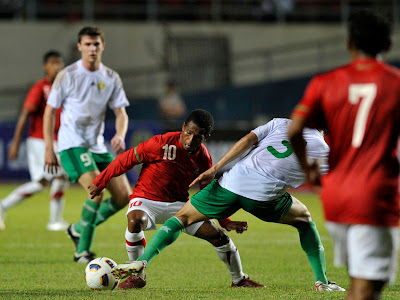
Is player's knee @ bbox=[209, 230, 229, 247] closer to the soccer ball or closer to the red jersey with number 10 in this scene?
the red jersey with number 10

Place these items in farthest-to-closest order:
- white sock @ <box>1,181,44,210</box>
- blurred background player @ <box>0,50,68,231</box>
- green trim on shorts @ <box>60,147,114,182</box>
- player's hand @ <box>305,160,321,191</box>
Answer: white sock @ <box>1,181,44,210</box>, blurred background player @ <box>0,50,68,231</box>, green trim on shorts @ <box>60,147,114,182</box>, player's hand @ <box>305,160,321,191</box>

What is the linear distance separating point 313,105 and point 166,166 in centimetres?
268

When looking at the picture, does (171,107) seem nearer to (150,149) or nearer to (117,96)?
(117,96)

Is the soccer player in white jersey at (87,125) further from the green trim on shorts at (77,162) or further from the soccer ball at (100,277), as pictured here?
the soccer ball at (100,277)

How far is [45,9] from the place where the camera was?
74.4ft

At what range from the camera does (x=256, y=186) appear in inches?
221

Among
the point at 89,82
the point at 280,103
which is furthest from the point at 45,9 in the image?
the point at 89,82

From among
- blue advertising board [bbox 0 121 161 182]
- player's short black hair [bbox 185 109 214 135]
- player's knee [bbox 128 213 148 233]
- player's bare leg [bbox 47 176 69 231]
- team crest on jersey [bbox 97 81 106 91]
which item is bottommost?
blue advertising board [bbox 0 121 161 182]

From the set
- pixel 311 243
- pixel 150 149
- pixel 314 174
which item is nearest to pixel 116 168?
pixel 150 149

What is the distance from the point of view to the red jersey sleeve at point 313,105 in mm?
3670

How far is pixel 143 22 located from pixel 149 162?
17199 mm

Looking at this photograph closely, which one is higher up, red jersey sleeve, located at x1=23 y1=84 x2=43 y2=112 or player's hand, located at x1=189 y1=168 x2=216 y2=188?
player's hand, located at x1=189 y1=168 x2=216 y2=188

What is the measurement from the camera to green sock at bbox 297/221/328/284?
5945 mm

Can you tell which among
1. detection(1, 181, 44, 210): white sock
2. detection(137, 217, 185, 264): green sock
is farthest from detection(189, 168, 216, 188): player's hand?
detection(1, 181, 44, 210): white sock
